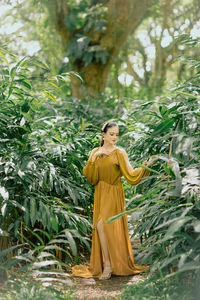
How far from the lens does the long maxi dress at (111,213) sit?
3.87m

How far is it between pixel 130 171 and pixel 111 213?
1.75 feet

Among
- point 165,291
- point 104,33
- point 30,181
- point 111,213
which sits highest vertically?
point 104,33

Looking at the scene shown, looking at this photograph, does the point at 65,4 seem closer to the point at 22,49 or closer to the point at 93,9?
the point at 93,9

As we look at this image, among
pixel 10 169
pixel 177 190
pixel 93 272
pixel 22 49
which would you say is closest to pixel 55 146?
pixel 10 169

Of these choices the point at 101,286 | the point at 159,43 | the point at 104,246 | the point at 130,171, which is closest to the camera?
the point at 101,286

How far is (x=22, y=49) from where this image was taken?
16.3 m

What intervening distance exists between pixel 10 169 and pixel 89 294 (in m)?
1.40

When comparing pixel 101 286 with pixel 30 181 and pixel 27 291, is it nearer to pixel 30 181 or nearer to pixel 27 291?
pixel 27 291

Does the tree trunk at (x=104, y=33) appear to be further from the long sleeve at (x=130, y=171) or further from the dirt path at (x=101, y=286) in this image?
the dirt path at (x=101, y=286)

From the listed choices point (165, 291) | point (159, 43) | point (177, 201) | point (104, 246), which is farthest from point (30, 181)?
point (159, 43)

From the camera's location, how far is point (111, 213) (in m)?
3.93

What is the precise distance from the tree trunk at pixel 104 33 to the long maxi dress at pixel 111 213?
7.13 metres

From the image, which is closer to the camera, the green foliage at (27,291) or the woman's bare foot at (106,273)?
the green foliage at (27,291)

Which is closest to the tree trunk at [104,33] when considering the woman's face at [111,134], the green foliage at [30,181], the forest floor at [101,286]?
the green foliage at [30,181]
